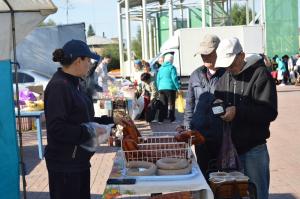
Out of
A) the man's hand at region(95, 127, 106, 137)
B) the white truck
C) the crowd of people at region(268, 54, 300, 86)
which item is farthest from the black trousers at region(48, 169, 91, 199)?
the crowd of people at region(268, 54, 300, 86)

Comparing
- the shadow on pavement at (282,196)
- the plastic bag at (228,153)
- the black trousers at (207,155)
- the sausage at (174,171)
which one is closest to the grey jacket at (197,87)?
the black trousers at (207,155)

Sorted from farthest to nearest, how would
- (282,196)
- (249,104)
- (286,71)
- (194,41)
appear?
(286,71), (194,41), (282,196), (249,104)

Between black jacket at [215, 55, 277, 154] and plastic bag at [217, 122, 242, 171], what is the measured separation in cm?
5

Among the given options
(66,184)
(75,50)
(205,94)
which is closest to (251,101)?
(205,94)

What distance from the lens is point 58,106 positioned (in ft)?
11.1

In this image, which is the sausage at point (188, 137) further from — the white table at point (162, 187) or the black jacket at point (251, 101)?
the white table at point (162, 187)

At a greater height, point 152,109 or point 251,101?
point 251,101

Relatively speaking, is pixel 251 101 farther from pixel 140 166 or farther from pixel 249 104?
pixel 140 166

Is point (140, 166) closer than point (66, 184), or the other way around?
point (140, 166)

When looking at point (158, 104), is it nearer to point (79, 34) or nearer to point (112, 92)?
point (112, 92)

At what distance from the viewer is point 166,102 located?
13477mm

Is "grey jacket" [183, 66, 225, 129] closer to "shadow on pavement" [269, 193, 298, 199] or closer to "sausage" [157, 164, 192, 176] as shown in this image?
"sausage" [157, 164, 192, 176]

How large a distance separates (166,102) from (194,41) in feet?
42.6

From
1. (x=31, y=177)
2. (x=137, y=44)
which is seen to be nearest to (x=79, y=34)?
(x=31, y=177)
